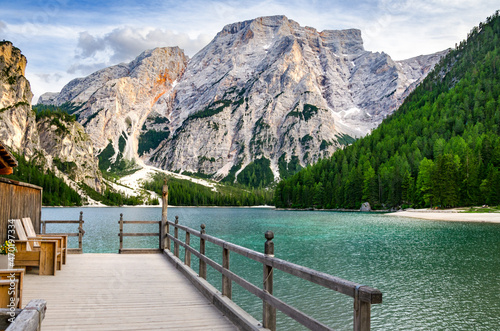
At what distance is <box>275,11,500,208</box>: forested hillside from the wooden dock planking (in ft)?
269

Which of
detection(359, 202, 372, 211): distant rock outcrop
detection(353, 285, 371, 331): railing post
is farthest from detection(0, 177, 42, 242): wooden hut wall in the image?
detection(359, 202, 372, 211): distant rock outcrop

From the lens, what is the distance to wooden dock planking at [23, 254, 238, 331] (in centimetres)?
727

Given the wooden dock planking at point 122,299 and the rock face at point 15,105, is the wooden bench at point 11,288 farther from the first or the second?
the rock face at point 15,105

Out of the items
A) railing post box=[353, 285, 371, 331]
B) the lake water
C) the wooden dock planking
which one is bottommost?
the lake water

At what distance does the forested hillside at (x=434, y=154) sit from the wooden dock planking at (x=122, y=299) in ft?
269

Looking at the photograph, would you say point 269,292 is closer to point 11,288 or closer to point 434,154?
point 11,288

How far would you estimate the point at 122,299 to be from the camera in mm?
9289

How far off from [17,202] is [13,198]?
47 centimetres

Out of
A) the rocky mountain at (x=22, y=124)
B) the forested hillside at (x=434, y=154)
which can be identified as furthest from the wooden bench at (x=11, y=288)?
the rocky mountain at (x=22, y=124)

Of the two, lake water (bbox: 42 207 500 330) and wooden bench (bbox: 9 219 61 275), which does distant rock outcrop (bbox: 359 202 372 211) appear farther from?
wooden bench (bbox: 9 219 61 275)

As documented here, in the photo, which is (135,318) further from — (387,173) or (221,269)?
(387,173)

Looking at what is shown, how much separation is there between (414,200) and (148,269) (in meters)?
94.6

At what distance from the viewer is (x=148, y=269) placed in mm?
13930

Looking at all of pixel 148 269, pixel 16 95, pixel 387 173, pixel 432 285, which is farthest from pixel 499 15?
pixel 16 95
